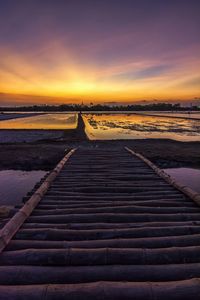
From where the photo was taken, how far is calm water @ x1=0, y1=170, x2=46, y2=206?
30.7 ft

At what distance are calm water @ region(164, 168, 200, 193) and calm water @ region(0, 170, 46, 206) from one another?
18.7 ft

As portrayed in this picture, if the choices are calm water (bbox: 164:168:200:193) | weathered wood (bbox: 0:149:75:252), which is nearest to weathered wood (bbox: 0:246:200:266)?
weathered wood (bbox: 0:149:75:252)

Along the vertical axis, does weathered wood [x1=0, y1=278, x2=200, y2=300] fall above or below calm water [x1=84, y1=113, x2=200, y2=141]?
above

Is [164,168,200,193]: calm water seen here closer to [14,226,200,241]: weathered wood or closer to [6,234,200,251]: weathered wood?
[14,226,200,241]: weathered wood

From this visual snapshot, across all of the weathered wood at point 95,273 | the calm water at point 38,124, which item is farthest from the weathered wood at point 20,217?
the calm water at point 38,124

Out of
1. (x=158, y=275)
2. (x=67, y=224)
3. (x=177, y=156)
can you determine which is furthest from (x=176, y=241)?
(x=177, y=156)

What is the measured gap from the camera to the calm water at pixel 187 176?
10883 millimetres

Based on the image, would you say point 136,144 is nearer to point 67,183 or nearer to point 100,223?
point 67,183

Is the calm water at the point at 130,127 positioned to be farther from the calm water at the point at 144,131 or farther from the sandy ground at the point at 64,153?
the sandy ground at the point at 64,153

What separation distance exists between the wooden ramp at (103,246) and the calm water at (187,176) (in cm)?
451

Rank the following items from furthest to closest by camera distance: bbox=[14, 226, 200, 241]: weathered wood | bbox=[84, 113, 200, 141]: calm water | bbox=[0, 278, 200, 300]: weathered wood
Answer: bbox=[84, 113, 200, 141]: calm water → bbox=[14, 226, 200, 241]: weathered wood → bbox=[0, 278, 200, 300]: weathered wood

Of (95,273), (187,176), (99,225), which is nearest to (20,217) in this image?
(99,225)

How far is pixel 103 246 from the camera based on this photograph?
3801mm

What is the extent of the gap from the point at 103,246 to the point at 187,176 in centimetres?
901
